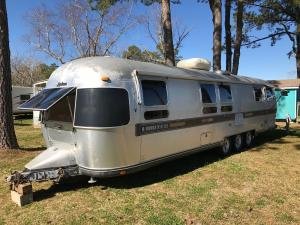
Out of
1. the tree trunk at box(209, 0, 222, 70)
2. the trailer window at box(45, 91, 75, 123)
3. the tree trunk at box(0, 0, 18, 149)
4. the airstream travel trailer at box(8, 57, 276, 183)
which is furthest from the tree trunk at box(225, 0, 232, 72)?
the trailer window at box(45, 91, 75, 123)

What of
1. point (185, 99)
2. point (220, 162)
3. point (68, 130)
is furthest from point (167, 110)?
point (220, 162)

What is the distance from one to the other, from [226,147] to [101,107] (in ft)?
17.7

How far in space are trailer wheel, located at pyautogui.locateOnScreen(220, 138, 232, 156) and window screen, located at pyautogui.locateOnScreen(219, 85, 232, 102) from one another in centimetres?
119

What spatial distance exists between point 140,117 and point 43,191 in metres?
2.40

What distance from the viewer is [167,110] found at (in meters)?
7.86

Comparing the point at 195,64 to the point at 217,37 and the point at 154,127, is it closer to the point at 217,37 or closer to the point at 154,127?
the point at 154,127

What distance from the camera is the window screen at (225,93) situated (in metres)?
10.2

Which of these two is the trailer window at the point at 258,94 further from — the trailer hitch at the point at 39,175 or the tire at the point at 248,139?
the trailer hitch at the point at 39,175

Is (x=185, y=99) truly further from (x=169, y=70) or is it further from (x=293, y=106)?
(x=293, y=106)

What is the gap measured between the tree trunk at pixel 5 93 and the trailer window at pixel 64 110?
3.51 metres

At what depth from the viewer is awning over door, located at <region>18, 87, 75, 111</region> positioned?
267 inches

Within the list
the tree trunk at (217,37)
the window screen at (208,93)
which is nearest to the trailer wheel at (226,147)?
the window screen at (208,93)

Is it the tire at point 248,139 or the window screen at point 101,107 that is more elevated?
the window screen at point 101,107

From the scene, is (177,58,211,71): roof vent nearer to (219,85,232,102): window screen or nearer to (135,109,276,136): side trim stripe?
(219,85,232,102): window screen
